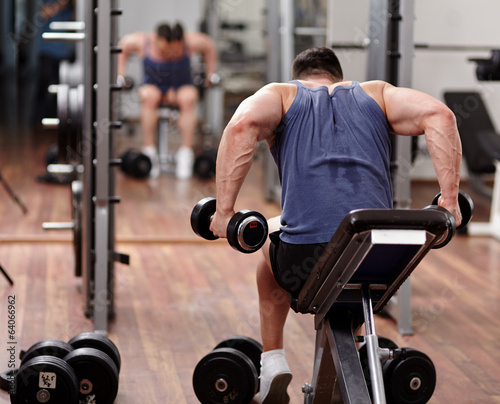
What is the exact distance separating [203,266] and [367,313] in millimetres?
2029

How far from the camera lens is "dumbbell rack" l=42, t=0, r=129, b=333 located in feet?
9.40

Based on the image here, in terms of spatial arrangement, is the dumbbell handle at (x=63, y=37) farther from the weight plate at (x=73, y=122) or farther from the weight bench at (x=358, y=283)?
the weight bench at (x=358, y=283)

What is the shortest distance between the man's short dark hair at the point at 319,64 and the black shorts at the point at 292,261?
45cm

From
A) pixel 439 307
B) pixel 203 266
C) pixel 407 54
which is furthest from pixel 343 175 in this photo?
pixel 203 266

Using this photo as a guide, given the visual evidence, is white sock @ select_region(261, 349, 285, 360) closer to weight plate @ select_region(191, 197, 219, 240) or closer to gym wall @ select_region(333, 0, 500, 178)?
weight plate @ select_region(191, 197, 219, 240)

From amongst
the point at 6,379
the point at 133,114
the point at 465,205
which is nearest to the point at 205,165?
the point at 133,114

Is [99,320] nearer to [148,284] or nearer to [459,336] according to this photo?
[148,284]

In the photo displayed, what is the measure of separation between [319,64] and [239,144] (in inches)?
15.2

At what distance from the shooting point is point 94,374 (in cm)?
224

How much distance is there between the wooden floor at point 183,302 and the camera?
2.63 m

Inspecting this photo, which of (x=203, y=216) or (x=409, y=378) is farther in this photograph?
(x=409, y=378)

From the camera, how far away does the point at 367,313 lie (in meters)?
1.93

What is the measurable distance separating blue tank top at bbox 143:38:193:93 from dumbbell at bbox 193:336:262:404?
3.95 metres

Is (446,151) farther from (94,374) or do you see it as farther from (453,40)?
(453,40)
